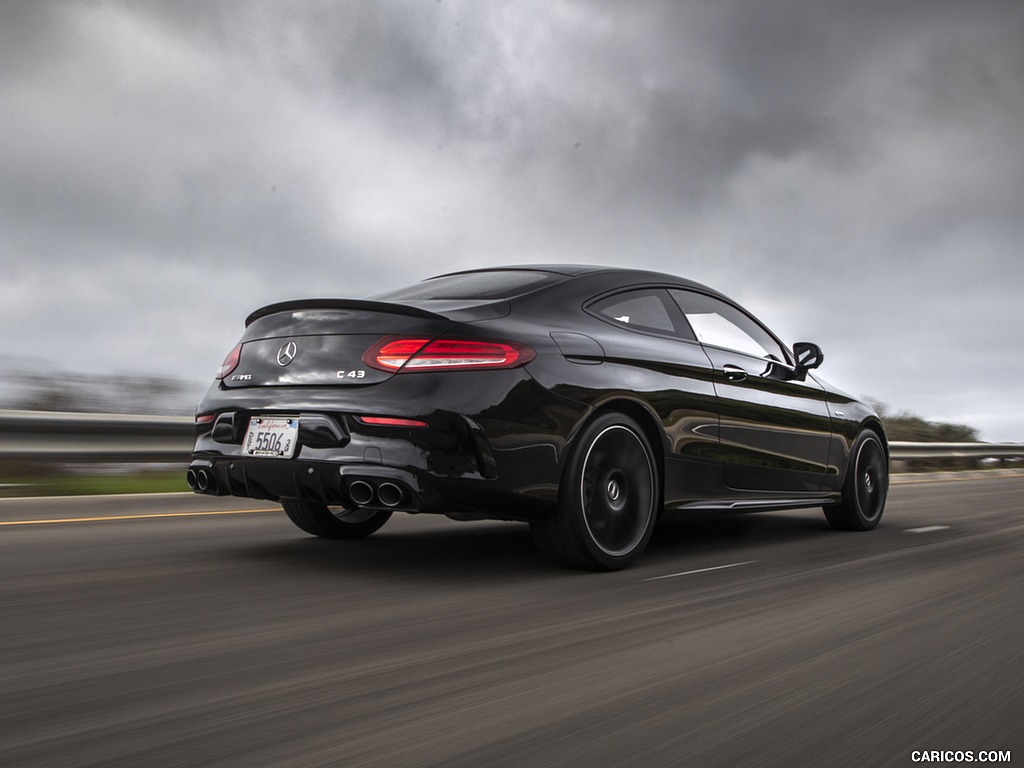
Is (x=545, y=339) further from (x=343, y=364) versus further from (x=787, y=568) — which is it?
(x=787, y=568)

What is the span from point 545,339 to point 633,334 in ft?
2.32

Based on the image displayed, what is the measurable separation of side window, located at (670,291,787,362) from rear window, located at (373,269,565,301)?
0.93 m

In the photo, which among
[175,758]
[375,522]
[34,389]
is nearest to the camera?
[175,758]

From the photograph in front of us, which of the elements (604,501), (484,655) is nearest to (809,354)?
(604,501)

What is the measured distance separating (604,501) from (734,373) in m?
1.40

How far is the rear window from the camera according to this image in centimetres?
467

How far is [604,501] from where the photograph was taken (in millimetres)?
4520

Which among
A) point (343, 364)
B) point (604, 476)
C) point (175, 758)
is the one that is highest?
point (343, 364)

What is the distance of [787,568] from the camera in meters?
4.93

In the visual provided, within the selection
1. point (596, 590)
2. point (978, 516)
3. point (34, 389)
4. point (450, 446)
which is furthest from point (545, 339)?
point (34, 389)

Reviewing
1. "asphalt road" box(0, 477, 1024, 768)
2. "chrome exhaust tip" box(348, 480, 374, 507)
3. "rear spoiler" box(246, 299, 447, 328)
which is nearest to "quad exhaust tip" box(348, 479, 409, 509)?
"chrome exhaust tip" box(348, 480, 374, 507)

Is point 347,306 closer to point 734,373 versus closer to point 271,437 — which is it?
point 271,437

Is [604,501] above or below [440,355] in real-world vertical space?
below

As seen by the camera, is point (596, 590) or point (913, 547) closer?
point (596, 590)
